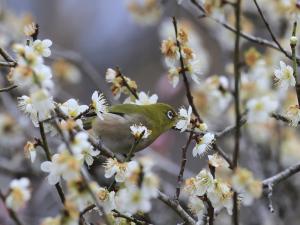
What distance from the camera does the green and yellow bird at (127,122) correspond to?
7.06ft

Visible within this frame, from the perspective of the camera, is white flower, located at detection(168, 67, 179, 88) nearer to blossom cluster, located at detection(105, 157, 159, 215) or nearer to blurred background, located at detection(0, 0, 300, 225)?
blurred background, located at detection(0, 0, 300, 225)

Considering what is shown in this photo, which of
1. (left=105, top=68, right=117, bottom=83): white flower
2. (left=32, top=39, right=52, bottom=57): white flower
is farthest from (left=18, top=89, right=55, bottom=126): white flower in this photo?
(left=105, top=68, right=117, bottom=83): white flower

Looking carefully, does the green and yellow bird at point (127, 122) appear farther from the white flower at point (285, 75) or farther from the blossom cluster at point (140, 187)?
the blossom cluster at point (140, 187)

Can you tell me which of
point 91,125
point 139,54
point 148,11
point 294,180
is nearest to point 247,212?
point 294,180

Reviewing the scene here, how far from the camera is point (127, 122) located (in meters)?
2.23

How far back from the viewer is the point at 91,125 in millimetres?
2221

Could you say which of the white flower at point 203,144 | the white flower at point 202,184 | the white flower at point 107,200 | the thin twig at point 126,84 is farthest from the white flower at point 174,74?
the white flower at point 107,200

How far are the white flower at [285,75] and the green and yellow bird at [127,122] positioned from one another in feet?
1.48

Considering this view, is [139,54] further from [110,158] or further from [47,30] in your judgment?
[110,158]

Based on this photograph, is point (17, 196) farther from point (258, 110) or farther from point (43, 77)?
point (258, 110)

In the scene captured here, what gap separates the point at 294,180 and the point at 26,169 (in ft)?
5.25

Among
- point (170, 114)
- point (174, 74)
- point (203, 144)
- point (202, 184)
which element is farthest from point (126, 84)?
point (202, 184)

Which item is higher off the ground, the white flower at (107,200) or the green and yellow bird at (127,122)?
A: the green and yellow bird at (127,122)

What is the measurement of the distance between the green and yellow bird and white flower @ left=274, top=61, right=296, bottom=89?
450 millimetres
